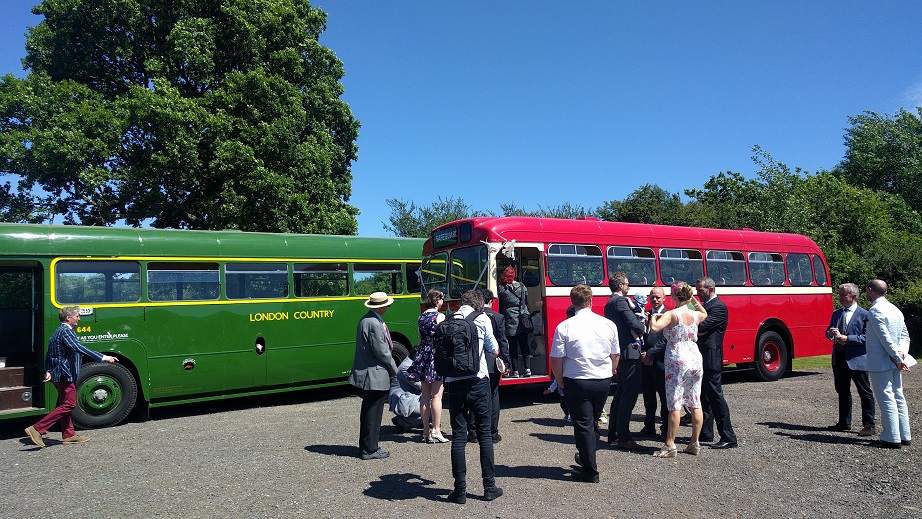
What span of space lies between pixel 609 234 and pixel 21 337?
412 inches

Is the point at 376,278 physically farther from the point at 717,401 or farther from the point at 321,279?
the point at 717,401

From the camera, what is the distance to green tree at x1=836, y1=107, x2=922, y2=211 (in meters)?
46.0

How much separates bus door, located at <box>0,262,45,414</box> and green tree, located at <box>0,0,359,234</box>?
858 centimetres

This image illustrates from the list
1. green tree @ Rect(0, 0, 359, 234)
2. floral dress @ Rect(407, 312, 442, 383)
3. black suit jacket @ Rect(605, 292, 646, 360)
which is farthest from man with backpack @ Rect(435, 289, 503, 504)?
green tree @ Rect(0, 0, 359, 234)

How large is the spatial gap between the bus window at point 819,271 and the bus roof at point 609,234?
0.31 m

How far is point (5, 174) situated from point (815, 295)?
24262 millimetres

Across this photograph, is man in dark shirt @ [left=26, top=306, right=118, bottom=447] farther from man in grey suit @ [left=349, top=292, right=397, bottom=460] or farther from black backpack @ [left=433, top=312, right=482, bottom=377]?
black backpack @ [left=433, top=312, right=482, bottom=377]

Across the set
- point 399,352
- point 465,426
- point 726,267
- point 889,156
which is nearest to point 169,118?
point 399,352

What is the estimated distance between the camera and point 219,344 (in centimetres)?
1142

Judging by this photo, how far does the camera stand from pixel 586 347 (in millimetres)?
6203

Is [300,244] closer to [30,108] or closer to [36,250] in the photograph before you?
[36,250]

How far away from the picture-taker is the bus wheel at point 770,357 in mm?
14203

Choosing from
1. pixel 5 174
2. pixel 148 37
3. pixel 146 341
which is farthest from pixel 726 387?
pixel 5 174

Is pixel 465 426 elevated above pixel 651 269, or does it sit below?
below
